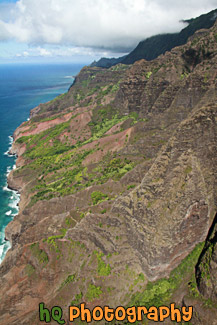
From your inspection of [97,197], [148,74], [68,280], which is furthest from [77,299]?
[148,74]

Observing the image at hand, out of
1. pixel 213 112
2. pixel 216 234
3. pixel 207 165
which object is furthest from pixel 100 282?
pixel 213 112

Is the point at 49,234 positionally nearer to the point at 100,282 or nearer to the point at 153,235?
the point at 100,282

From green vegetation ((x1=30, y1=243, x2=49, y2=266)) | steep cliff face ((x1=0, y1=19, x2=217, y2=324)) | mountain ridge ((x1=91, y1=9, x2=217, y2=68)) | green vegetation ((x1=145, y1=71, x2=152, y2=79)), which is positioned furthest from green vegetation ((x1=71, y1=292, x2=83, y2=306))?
mountain ridge ((x1=91, y1=9, x2=217, y2=68))

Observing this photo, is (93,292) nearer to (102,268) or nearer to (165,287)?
(102,268)

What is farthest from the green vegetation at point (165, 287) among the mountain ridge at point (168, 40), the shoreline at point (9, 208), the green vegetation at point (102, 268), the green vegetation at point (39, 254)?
the mountain ridge at point (168, 40)

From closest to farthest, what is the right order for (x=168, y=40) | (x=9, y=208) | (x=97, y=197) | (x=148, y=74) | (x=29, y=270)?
1. (x=29, y=270)
2. (x=97, y=197)
3. (x=9, y=208)
4. (x=148, y=74)
5. (x=168, y=40)

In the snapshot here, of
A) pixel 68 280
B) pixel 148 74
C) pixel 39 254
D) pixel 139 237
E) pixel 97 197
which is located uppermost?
pixel 148 74
